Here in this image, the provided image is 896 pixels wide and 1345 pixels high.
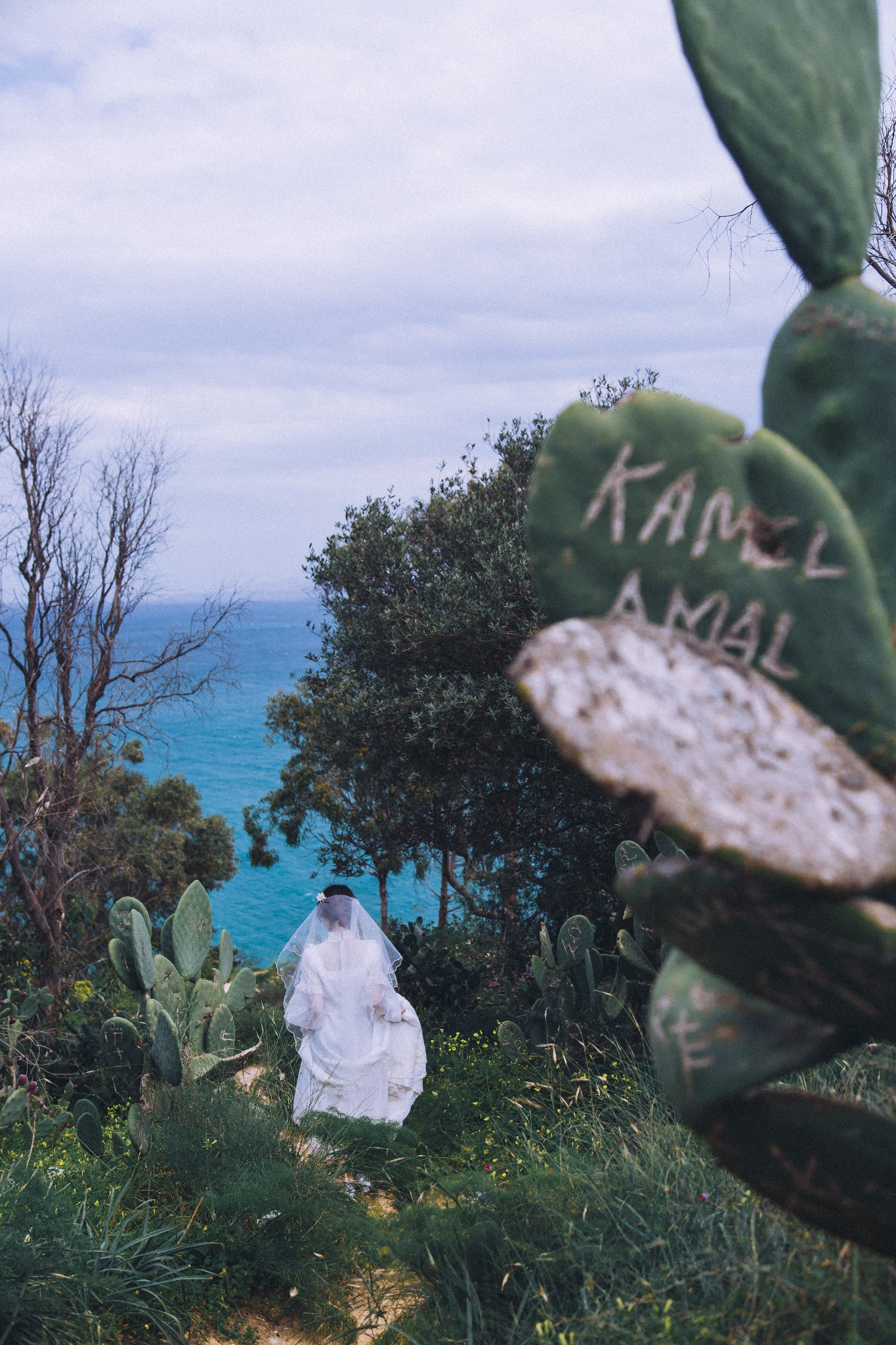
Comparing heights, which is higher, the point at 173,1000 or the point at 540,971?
the point at 540,971

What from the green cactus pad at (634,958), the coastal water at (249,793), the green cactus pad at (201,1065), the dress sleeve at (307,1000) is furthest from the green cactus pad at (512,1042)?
the coastal water at (249,793)

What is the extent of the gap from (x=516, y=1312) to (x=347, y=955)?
2999 millimetres

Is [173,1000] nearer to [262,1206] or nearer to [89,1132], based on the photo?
[89,1132]

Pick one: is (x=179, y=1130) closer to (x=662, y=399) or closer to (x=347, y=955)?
(x=347, y=955)

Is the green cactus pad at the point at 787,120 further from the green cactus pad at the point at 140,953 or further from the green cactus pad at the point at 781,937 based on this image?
the green cactus pad at the point at 140,953

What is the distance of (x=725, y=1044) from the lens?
1.63 meters

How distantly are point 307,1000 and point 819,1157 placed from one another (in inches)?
163

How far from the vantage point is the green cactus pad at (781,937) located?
1331mm

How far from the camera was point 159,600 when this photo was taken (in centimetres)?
1023

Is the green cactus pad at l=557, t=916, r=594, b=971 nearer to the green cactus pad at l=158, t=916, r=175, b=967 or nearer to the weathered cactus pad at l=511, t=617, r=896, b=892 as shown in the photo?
the green cactus pad at l=158, t=916, r=175, b=967

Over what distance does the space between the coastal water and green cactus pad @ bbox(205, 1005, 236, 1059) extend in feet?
13.5

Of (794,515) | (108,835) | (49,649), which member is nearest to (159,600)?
(49,649)

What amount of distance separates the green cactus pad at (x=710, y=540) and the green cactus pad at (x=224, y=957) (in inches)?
208

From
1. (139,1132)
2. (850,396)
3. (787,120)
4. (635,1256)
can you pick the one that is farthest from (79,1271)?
(787,120)
